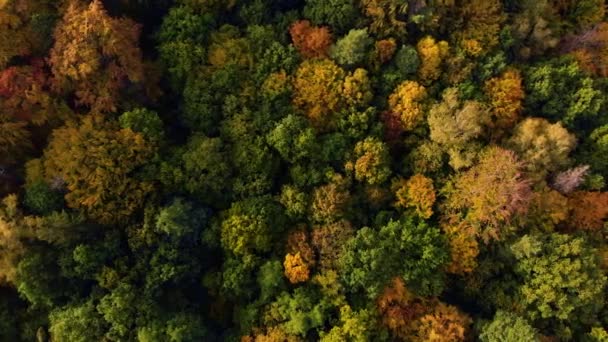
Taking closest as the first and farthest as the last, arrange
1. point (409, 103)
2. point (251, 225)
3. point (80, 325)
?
point (80, 325)
point (251, 225)
point (409, 103)

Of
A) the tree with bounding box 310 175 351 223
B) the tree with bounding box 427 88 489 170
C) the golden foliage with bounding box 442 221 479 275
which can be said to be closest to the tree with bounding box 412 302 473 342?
the golden foliage with bounding box 442 221 479 275

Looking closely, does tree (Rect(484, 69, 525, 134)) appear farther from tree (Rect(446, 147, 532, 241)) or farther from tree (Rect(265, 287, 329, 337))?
tree (Rect(265, 287, 329, 337))

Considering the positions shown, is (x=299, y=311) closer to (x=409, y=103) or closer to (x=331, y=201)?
(x=331, y=201)

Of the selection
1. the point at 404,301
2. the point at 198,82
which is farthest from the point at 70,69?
the point at 404,301

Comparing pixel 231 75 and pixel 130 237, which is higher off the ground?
pixel 231 75

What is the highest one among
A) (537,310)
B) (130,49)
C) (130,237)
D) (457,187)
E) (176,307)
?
(130,49)

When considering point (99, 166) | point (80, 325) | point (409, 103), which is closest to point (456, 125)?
point (409, 103)

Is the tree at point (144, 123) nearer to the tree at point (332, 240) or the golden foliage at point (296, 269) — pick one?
the golden foliage at point (296, 269)

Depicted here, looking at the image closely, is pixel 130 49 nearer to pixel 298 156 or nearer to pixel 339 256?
pixel 298 156
